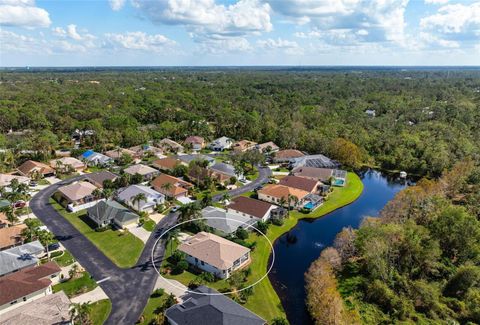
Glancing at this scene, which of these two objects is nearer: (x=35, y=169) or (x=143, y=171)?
(x=35, y=169)

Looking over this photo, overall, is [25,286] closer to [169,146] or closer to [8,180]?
[8,180]

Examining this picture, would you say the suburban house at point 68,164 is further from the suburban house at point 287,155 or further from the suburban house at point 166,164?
the suburban house at point 287,155

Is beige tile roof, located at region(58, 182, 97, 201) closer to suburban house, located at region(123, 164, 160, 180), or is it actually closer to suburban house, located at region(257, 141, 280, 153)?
suburban house, located at region(123, 164, 160, 180)

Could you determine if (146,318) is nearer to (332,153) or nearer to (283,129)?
(332,153)

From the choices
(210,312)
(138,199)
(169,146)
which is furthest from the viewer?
(169,146)

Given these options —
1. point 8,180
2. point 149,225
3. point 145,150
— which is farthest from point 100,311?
point 145,150

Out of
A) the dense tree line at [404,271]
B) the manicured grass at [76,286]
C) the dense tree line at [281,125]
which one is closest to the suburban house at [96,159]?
the dense tree line at [281,125]
